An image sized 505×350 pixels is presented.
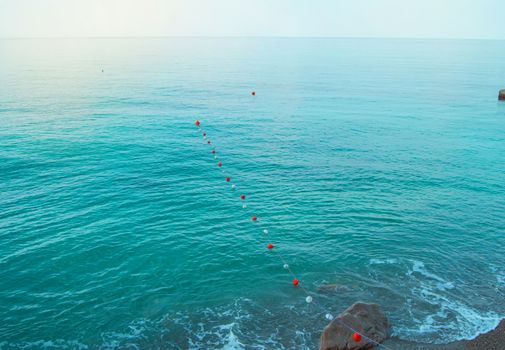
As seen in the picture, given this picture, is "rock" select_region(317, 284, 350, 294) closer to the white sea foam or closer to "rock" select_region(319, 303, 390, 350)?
"rock" select_region(319, 303, 390, 350)

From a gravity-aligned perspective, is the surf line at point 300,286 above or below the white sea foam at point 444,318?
above

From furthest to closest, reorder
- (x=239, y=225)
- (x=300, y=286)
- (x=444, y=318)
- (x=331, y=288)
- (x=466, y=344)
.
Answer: (x=239, y=225) → (x=300, y=286) → (x=331, y=288) → (x=444, y=318) → (x=466, y=344)

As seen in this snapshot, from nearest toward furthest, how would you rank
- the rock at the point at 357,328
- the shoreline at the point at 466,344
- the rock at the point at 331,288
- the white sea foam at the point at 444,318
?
1. the rock at the point at 357,328
2. the shoreline at the point at 466,344
3. the white sea foam at the point at 444,318
4. the rock at the point at 331,288

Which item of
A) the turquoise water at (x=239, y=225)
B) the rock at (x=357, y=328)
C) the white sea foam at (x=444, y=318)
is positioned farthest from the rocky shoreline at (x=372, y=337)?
the turquoise water at (x=239, y=225)

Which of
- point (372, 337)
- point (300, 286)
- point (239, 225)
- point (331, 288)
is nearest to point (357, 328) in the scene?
point (372, 337)

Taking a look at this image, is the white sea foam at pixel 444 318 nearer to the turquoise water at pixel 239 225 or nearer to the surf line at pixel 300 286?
Answer: the turquoise water at pixel 239 225

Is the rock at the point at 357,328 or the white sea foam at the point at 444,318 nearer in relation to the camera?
the rock at the point at 357,328

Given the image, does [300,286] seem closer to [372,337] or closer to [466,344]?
[372,337]

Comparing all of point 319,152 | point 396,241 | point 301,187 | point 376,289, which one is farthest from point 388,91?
point 376,289

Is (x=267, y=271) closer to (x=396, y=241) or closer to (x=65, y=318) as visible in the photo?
(x=396, y=241)
